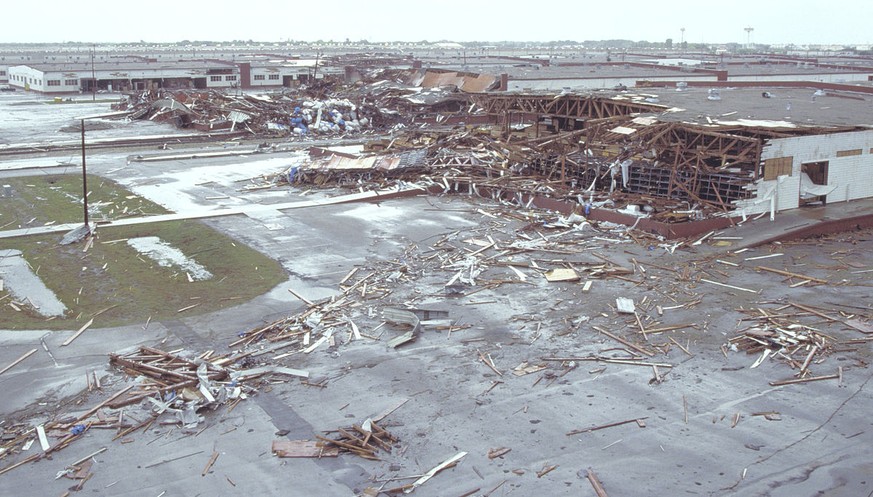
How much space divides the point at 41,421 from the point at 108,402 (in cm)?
105

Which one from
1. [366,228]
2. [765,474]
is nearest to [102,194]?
[366,228]

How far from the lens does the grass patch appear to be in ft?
62.4

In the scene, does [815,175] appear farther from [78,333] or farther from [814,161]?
[78,333]

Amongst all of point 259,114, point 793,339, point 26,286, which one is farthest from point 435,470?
point 259,114

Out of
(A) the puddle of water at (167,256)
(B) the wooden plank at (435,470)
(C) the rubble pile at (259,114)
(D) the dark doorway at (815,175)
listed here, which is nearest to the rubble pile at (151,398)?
(B) the wooden plank at (435,470)

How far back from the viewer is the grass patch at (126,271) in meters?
19.0

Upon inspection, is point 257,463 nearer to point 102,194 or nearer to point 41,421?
point 41,421

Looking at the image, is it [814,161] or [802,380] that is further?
[814,161]

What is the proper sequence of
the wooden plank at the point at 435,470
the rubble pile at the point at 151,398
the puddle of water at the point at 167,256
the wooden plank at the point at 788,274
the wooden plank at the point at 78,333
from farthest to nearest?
the puddle of water at the point at 167,256 < the wooden plank at the point at 788,274 < the wooden plank at the point at 78,333 < the rubble pile at the point at 151,398 < the wooden plank at the point at 435,470

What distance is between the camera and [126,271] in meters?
22.0

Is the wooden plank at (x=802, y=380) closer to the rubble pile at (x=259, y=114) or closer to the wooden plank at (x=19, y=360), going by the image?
the wooden plank at (x=19, y=360)

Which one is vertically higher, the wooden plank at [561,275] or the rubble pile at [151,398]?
the wooden plank at [561,275]

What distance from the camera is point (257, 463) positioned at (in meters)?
12.2

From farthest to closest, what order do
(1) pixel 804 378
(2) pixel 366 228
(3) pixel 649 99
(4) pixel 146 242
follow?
(3) pixel 649 99
(2) pixel 366 228
(4) pixel 146 242
(1) pixel 804 378
